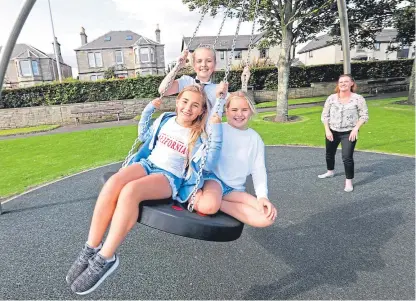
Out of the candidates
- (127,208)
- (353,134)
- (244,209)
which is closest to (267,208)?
(244,209)

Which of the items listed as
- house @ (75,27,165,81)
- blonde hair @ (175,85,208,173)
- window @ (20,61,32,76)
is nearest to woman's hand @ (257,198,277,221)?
blonde hair @ (175,85,208,173)

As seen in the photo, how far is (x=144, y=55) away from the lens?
37.6m

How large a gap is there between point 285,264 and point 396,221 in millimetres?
1761

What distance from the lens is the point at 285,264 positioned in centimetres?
286

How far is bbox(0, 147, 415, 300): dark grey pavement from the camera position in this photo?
100 inches

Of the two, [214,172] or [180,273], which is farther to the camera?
[180,273]

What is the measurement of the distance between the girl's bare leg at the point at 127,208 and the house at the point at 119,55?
38.0 metres

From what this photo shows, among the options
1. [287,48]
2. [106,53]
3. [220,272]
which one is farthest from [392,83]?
[106,53]

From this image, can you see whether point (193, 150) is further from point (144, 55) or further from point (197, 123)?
point (144, 55)

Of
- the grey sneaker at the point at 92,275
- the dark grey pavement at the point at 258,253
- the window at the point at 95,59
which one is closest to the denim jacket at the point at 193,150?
the grey sneaker at the point at 92,275

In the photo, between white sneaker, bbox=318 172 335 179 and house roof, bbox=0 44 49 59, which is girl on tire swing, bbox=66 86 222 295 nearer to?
white sneaker, bbox=318 172 335 179

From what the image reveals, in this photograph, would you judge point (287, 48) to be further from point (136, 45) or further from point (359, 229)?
point (136, 45)

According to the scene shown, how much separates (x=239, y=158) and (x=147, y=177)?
0.75 m

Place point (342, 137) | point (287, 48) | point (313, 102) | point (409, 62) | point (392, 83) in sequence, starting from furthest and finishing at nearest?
point (409, 62) < point (392, 83) < point (313, 102) < point (287, 48) < point (342, 137)
